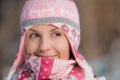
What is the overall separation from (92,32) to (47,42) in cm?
164

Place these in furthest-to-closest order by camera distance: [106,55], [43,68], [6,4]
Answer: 1. [6,4]
2. [106,55]
3. [43,68]

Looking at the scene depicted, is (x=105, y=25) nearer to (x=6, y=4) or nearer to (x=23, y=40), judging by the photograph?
(x=6, y=4)

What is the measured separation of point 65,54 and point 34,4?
198 millimetres

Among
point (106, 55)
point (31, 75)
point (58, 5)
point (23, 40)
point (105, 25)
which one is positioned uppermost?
point (58, 5)

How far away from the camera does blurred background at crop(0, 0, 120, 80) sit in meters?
2.64

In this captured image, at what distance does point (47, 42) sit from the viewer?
3.73 ft

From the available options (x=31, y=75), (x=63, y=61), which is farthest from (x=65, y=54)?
(x=31, y=75)

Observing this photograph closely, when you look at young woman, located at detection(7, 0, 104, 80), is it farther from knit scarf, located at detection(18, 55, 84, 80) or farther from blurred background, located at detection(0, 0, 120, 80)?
blurred background, located at detection(0, 0, 120, 80)

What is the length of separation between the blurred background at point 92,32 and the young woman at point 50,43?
1376mm

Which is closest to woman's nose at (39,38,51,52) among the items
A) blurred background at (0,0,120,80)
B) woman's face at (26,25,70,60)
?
woman's face at (26,25,70,60)

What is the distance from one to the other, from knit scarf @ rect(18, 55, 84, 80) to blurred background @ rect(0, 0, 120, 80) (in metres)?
1.39

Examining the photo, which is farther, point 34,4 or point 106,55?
point 106,55

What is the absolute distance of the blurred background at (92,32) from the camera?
264 centimetres

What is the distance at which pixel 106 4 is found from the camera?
274 cm
